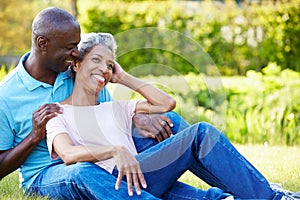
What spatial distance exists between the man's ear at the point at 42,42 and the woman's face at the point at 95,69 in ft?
0.70

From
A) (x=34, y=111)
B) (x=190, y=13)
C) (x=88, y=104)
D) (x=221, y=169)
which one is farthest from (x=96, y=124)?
(x=190, y=13)

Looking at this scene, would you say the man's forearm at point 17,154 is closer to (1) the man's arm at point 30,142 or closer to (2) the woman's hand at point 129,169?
(1) the man's arm at point 30,142

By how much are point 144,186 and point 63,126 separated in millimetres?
524

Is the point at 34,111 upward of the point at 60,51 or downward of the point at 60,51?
downward

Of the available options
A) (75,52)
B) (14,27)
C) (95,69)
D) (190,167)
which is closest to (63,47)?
(75,52)

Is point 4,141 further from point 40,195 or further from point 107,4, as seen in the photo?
point 107,4

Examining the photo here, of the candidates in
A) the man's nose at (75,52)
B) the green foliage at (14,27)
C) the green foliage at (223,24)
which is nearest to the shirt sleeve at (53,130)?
the man's nose at (75,52)

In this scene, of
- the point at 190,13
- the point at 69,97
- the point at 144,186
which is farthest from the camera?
the point at 190,13

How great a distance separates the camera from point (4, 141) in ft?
9.93

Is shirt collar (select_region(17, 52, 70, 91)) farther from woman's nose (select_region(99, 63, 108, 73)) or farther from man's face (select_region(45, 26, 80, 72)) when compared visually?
woman's nose (select_region(99, 63, 108, 73))

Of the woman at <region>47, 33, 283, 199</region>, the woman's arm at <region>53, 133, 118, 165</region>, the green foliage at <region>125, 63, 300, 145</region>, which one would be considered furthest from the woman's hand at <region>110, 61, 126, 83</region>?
the green foliage at <region>125, 63, 300, 145</region>

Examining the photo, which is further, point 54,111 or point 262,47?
point 262,47

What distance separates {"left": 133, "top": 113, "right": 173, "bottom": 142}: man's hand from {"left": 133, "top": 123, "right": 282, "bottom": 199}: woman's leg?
0.82ft

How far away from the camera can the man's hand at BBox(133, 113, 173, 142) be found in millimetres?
3281
